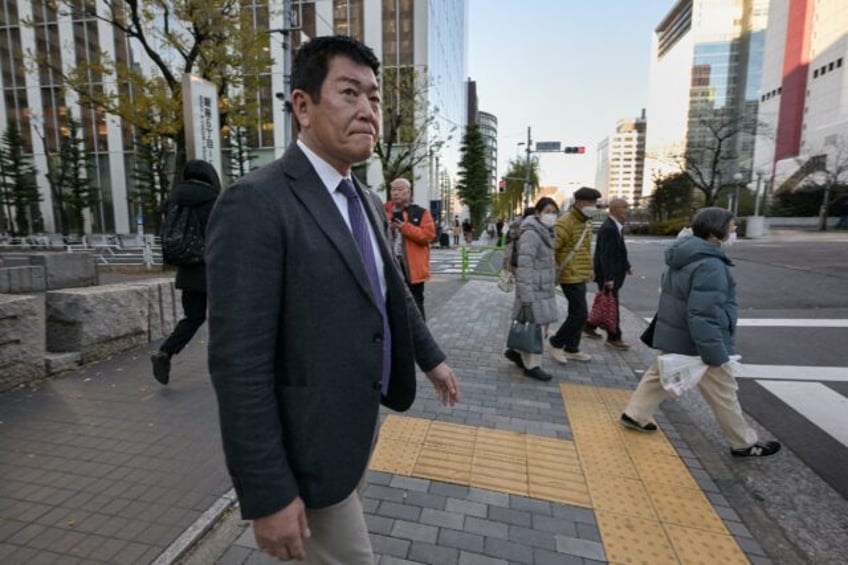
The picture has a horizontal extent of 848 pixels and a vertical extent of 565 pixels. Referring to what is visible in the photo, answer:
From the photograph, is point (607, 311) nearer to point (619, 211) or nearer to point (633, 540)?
point (619, 211)

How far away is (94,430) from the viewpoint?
368 centimetres

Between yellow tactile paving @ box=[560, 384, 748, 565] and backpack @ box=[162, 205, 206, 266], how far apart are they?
378cm

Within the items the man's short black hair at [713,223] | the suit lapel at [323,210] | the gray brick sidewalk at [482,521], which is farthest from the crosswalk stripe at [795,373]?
the suit lapel at [323,210]

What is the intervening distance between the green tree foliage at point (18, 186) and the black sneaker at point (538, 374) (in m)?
41.7

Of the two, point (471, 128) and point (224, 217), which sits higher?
point (471, 128)

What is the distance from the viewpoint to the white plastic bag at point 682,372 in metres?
3.46

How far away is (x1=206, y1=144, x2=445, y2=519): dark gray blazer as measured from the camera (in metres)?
1.26

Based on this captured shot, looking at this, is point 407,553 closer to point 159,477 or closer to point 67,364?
point 159,477

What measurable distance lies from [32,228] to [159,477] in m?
43.8

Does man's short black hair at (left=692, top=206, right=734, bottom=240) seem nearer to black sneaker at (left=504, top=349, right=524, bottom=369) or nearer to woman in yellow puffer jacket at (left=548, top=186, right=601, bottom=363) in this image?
woman in yellow puffer jacket at (left=548, top=186, right=601, bottom=363)

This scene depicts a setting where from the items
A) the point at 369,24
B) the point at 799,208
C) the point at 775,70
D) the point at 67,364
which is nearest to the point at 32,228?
the point at 369,24

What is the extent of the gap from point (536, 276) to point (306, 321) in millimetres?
4082

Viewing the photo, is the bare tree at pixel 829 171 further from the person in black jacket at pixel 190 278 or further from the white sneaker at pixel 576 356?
the person in black jacket at pixel 190 278

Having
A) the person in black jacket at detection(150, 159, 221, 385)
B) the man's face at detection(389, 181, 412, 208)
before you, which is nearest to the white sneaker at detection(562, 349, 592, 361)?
the man's face at detection(389, 181, 412, 208)
